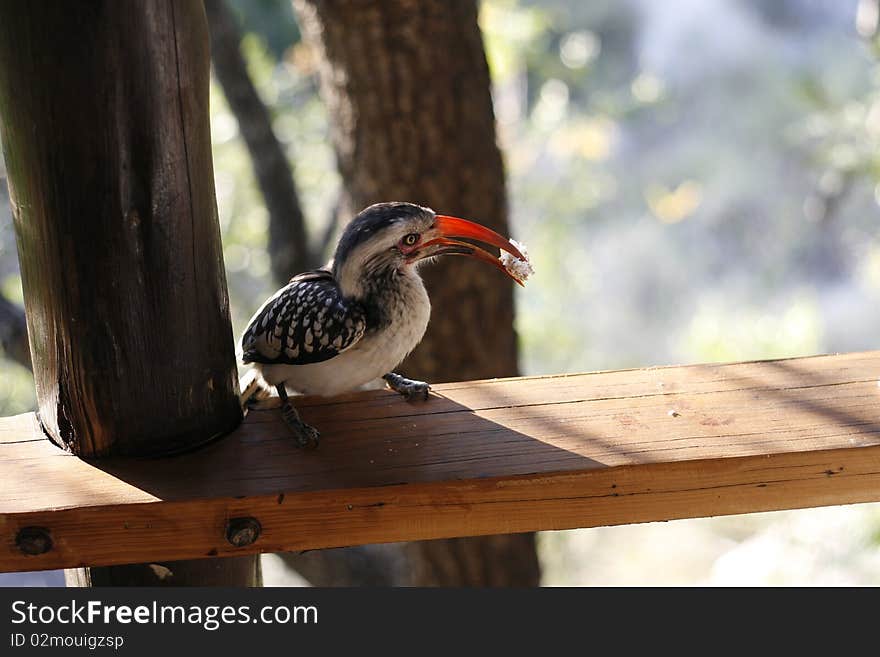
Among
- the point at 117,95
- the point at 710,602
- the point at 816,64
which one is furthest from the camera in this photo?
the point at 816,64

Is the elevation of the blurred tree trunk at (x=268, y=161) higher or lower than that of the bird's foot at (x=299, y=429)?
higher

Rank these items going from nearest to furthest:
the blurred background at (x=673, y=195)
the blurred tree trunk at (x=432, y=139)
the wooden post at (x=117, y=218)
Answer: the wooden post at (x=117, y=218) < the blurred tree trunk at (x=432, y=139) < the blurred background at (x=673, y=195)

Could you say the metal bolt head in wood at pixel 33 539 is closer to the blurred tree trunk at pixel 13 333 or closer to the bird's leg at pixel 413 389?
the bird's leg at pixel 413 389

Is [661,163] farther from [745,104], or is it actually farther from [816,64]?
[816,64]

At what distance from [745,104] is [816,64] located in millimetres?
575

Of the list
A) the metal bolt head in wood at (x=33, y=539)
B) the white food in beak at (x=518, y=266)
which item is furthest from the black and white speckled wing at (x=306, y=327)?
A: the metal bolt head in wood at (x=33, y=539)

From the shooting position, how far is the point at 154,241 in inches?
51.6

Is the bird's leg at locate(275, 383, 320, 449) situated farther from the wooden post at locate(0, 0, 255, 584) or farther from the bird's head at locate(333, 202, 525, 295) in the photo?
the bird's head at locate(333, 202, 525, 295)

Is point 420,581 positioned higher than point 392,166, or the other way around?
point 392,166

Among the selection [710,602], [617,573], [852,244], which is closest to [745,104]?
[852,244]

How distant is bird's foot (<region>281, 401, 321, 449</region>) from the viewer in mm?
1430

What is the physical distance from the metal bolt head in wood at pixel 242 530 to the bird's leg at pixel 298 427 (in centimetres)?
17

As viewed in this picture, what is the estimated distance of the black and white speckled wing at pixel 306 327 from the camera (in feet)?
4.90

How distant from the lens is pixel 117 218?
1.28m
